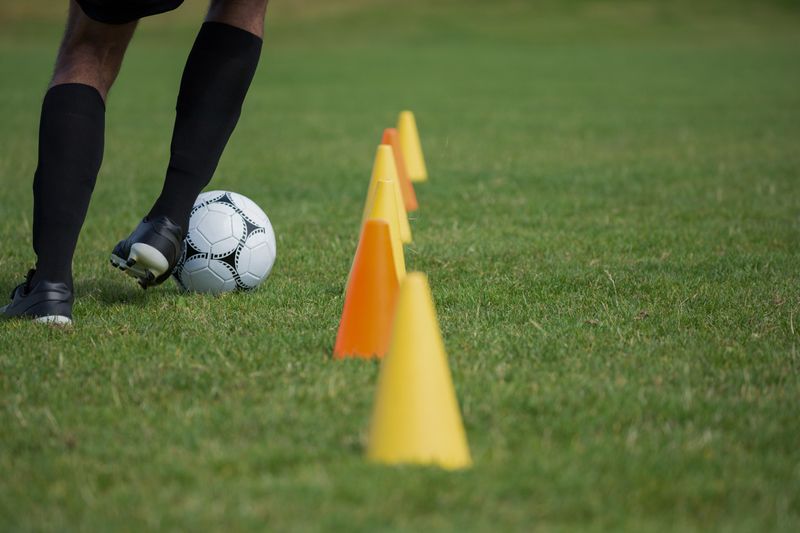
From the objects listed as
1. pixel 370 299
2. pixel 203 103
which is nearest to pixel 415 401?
pixel 370 299

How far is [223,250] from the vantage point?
4.51 meters

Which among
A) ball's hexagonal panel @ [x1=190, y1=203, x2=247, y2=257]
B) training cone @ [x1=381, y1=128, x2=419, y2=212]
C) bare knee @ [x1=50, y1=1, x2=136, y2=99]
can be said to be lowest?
training cone @ [x1=381, y1=128, x2=419, y2=212]

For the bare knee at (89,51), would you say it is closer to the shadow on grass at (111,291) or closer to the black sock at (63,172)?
the black sock at (63,172)

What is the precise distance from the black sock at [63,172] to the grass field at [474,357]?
1.09 ft

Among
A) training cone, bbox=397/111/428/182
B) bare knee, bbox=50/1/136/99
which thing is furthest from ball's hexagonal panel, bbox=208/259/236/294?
training cone, bbox=397/111/428/182

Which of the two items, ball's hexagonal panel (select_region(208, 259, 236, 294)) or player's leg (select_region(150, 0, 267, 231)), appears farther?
ball's hexagonal panel (select_region(208, 259, 236, 294))

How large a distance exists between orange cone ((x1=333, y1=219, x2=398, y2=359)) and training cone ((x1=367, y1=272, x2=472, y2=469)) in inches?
33.8

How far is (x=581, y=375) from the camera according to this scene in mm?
3295

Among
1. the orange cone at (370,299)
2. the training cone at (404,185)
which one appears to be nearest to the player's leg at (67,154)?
the orange cone at (370,299)

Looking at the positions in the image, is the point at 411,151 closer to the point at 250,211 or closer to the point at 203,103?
the point at 250,211

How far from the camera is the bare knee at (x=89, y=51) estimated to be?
155 inches

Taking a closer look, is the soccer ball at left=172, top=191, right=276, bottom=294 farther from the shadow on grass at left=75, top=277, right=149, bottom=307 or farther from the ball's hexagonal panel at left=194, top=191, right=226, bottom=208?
the shadow on grass at left=75, top=277, right=149, bottom=307

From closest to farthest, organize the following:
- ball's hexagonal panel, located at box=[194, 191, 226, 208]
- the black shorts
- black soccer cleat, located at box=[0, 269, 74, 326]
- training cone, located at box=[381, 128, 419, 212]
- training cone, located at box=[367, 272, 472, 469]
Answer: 1. training cone, located at box=[367, 272, 472, 469]
2. the black shorts
3. black soccer cleat, located at box=[0, 269, 74, 326]
4. ball's hexagonal panel, located at box=[194, 191, 226, 208]
5. training cone, located at box=[381, 128, 419, 212]

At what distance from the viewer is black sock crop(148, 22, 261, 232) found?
161 inches
